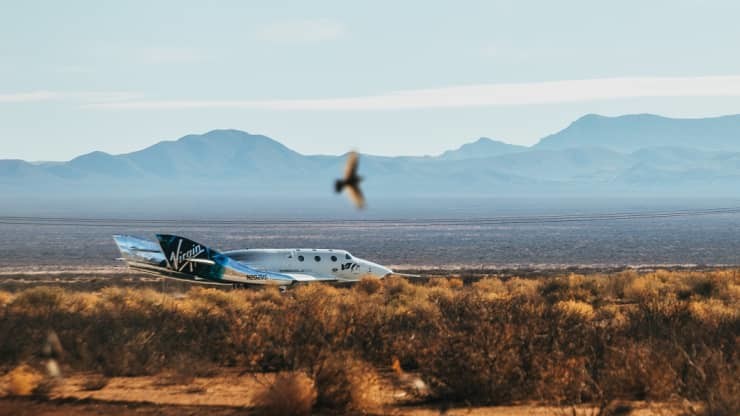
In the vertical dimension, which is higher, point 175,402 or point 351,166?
point 351,166

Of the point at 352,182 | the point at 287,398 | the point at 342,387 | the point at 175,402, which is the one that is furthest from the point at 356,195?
the point at 175,402

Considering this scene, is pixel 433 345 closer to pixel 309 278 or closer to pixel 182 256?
pixel 182 256

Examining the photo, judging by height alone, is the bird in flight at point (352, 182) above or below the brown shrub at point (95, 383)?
above

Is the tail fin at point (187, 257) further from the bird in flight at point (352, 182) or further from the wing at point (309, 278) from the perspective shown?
the bird in flight at point (352, 182)

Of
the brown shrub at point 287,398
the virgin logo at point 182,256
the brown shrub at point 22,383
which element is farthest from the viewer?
the virgin logo at point 182,256

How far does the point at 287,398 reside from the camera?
15.4 meters

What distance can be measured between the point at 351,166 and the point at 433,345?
10025 mm

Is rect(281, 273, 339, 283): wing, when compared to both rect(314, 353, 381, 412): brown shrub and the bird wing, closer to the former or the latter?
rect(314, 353, 381, 412): brown shrub

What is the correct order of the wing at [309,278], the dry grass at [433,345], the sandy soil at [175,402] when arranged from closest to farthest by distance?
the sandy soil at [175,402]
the dry grass at [433,345]
the wing at [309,278]

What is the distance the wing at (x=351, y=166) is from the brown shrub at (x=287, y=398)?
6867 mm

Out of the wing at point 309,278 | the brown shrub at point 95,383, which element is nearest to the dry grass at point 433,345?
the brown shrub at point 95,383

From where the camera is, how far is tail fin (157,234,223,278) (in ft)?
148

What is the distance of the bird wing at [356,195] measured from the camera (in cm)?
898

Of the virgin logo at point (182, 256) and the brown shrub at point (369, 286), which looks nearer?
the brown shrub at point (369, 286)
